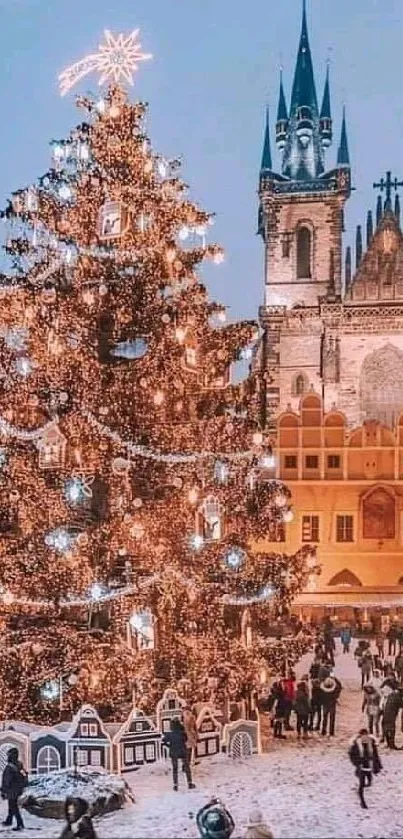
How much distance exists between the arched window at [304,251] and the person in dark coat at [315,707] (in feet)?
6.77

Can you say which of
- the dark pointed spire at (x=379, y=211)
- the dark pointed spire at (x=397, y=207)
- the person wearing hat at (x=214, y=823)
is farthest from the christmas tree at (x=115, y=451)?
the dark pointed spire at (x=397, y=207)

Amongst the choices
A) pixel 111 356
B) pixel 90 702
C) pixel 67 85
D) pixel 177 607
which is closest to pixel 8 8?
pixel 67 85

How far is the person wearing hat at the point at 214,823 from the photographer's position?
3330mm

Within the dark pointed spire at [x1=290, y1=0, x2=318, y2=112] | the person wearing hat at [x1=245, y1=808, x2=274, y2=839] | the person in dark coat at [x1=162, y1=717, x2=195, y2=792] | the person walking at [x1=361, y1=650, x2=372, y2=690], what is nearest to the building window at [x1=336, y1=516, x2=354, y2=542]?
the person walking at [x1=361, y1=650, x2=372, y2=690]

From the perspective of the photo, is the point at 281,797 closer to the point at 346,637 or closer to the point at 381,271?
the point at 346,637

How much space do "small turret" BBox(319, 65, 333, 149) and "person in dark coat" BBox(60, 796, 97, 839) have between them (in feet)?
10.4

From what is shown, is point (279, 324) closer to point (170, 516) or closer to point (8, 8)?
point (170, 516)

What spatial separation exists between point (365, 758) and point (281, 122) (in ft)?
9.55

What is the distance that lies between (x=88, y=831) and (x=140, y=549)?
103 cm

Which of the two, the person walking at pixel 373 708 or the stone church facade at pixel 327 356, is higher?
the stone church facade at pixel 327 356

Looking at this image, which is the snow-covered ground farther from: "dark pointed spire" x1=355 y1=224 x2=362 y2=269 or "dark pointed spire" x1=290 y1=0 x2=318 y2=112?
"dark pointed spire" x1=290 y1=0 x2=318 y2=112

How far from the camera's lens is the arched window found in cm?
496

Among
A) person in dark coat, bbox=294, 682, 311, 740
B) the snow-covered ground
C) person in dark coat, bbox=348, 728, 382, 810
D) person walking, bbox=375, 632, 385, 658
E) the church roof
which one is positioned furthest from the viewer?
the church roof

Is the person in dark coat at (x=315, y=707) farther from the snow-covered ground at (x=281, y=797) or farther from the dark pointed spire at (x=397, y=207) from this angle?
the dark pointed spire at (x=397, y=207)
